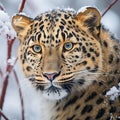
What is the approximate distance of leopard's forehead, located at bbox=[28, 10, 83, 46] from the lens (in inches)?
139

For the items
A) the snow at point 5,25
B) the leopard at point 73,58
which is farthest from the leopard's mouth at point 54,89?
the snow at point 5,25

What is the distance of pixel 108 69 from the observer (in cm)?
362

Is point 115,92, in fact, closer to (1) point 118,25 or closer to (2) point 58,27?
(2) point 58,27

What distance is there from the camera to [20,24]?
144 inches

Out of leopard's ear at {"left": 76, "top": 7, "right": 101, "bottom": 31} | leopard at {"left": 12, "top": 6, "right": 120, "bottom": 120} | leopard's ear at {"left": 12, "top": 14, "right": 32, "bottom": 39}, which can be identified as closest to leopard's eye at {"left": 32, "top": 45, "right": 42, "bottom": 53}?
leopard at {"left": 12, "top": 6, "right": 120, "bottom": 120}

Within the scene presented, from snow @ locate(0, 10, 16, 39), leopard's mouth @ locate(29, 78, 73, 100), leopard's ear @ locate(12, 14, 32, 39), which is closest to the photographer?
snow @ locate(0, 10, 16, 39)

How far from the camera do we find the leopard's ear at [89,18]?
3.50 metres

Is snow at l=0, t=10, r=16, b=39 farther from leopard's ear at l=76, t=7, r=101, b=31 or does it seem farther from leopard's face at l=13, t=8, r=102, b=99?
leopard's ear at l=76, t=7, r=101, b=31

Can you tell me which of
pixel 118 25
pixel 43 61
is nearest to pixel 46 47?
pixel 43 61

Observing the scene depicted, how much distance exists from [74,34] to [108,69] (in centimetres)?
24

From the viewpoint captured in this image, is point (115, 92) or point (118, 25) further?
point (118, 25)

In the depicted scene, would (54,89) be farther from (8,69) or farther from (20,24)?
(20,24)

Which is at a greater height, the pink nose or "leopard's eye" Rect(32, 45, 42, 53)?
"leopard's eye" Rect(32, 45, 42, 53)

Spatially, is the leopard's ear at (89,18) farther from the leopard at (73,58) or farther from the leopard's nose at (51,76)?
the leopard's nose at (51,76)
